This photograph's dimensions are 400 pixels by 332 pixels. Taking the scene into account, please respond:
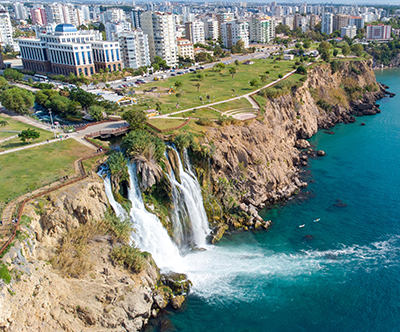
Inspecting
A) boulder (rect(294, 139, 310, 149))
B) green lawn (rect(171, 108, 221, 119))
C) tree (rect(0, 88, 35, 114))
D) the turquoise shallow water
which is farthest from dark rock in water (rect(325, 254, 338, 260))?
tree (rect(0, 88, 35, 114))

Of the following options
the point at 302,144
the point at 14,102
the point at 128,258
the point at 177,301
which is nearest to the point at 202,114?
the point at 302,144

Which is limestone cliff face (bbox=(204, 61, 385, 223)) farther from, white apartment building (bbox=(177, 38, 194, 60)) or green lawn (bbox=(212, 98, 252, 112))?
white apartment building (bbox=(177, 38, 194, 60))

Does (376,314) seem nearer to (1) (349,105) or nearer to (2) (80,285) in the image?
(2) (80,285)

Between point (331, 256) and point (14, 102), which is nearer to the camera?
point (331, 256)

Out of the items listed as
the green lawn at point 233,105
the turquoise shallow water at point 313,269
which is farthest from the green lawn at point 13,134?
the green lawn at point 233,105

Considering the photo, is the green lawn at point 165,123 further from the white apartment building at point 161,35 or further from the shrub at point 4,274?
the white apartment building at point 161,35

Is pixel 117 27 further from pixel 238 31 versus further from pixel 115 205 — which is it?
pixel 115 205
